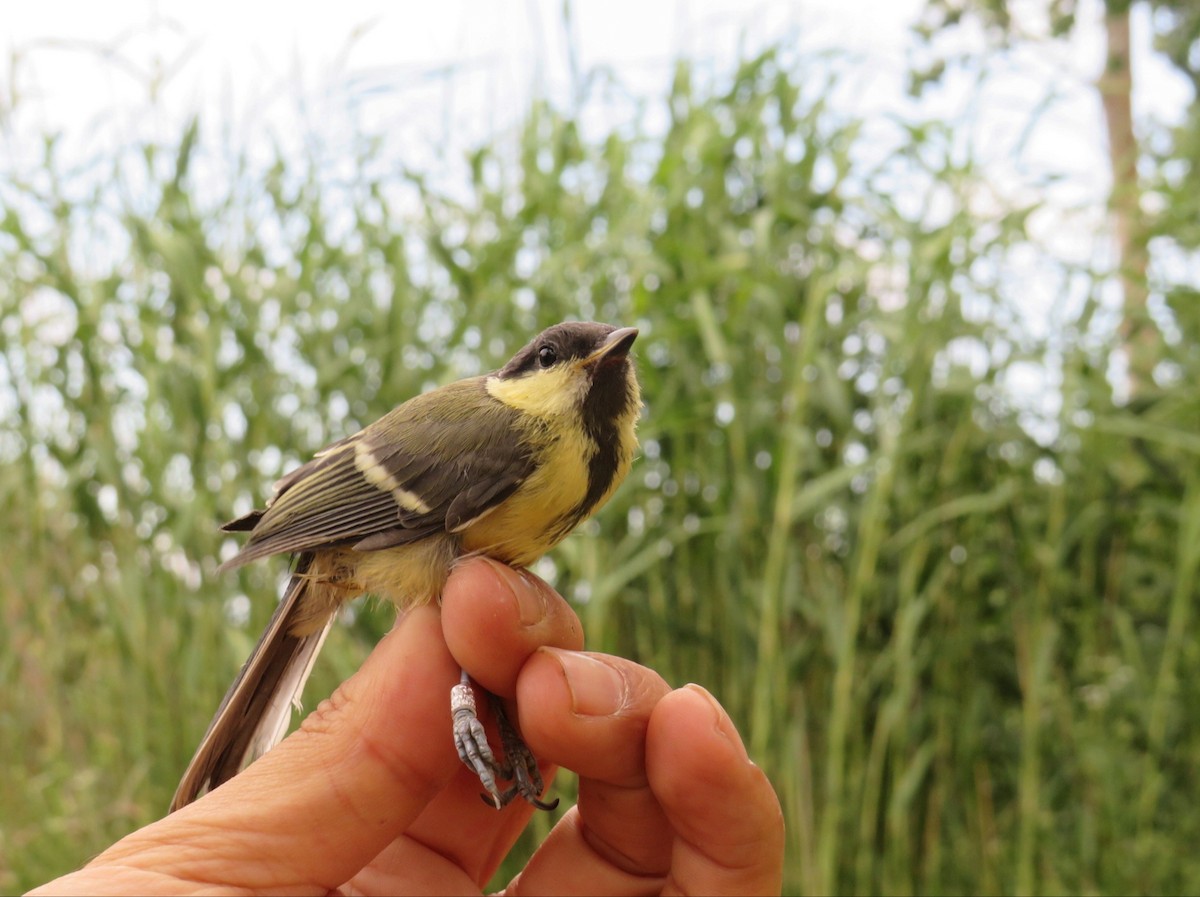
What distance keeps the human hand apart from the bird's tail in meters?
0.23

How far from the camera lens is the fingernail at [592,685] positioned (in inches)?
50.3

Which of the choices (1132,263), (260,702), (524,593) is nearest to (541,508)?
(524,593)

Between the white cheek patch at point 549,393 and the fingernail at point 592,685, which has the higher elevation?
the white cheek patch at point 549,393

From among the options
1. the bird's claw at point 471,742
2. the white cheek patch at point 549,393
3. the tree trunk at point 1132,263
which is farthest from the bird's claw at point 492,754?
the tree trunk at point 1132,263

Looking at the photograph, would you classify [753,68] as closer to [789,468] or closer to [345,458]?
[789,468]

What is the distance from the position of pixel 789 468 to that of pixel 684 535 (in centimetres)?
27

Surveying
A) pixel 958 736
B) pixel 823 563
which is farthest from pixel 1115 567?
pixel 823 563

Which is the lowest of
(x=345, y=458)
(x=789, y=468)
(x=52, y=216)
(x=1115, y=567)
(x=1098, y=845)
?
(x=1098, y=845)

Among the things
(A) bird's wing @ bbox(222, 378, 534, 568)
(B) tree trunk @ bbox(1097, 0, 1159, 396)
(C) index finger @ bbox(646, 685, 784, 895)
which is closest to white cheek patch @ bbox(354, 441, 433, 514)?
(A) bird's wing @ bbox(222, 378, 534, 568)

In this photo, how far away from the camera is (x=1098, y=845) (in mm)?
2424

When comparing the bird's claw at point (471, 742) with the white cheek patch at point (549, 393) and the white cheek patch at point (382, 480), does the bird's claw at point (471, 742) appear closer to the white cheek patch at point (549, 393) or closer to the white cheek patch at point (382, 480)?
the white cheek patch at point (382, 480)

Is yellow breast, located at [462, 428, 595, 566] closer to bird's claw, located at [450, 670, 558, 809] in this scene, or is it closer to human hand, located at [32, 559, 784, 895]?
human hand, located at [32, 559, 784, 895]

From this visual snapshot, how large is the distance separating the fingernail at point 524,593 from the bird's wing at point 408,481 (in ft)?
0.29

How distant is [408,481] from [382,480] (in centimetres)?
5
